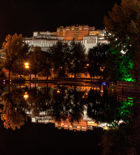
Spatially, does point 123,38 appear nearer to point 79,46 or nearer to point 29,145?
point 29,145

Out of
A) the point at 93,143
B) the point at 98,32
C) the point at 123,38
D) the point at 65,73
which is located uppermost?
the point at 98,32

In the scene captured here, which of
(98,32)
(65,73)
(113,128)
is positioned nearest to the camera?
(113,128)

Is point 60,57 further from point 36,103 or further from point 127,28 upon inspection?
point 36,103

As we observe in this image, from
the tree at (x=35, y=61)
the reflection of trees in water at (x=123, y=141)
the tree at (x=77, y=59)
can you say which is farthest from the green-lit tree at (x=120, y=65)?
the tree at (x=35, y=61)

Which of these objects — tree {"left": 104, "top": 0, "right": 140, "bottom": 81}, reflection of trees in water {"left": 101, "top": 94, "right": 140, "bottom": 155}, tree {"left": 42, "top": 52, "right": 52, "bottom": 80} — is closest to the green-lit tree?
tree {"left": 104, "top": 0, "right": 140, "bottom": 81}

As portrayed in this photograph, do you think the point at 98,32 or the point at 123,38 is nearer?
the point at 123,38

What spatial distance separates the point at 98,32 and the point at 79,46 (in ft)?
283

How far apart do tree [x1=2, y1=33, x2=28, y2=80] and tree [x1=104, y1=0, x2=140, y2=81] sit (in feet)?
74.0

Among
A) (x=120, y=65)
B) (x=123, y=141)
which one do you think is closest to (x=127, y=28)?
(x=120, y=65)

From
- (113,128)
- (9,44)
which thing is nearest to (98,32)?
(9,44)

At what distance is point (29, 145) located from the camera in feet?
15.3

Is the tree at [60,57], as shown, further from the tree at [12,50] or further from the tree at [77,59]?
the tree at [12,50]

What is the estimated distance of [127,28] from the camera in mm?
21453

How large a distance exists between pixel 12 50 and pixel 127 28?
2646cm
